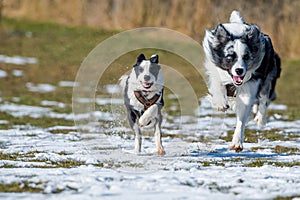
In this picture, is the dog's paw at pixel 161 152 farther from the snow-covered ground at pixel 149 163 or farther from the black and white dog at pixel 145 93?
the snow-covered ground at pixel 149 163

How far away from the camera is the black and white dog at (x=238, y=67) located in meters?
8.51

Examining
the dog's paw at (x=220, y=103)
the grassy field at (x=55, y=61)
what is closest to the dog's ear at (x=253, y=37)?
the dog's paw at (x=220, y=103)

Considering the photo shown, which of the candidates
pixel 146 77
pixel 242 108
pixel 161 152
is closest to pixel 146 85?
pixel 146 77

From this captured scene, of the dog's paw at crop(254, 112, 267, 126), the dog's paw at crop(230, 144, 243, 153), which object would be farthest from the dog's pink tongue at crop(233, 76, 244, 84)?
Result: the dog's paw at crop(254, 112, 267, 126)

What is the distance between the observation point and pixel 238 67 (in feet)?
27.6

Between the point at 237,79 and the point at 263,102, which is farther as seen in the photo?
the point at 263,102

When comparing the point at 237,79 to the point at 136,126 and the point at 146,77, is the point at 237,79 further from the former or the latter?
the point at 136,126

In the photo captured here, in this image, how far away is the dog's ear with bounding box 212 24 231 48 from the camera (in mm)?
8555

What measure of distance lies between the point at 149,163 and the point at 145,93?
1197mm

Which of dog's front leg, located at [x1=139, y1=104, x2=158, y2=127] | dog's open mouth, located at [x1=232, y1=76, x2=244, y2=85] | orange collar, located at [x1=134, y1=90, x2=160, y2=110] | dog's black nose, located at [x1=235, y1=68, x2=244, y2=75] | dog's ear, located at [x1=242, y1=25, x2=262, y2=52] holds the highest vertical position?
dog's ear, located at [x1=242, y1=25, x2=262, y2=52]

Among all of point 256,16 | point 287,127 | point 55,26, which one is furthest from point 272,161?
point 55,26

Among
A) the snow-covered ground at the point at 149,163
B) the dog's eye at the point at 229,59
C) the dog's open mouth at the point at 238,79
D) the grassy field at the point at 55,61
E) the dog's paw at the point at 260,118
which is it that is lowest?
the snow-covered ground at the point at 149,163

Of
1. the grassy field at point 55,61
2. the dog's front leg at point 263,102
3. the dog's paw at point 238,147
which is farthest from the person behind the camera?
the grassy field at point 55,61

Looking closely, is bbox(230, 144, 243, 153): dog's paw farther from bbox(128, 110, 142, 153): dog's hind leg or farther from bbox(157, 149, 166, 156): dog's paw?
bbox(128, 110, 142, 153): dog's hind leg
